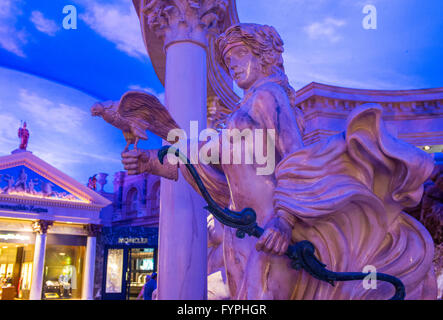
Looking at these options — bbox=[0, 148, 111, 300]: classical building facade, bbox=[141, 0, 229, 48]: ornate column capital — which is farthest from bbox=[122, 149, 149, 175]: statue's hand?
bbox=[0, 148, 111, 300]: classical building facade

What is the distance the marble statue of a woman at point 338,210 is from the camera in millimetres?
1175

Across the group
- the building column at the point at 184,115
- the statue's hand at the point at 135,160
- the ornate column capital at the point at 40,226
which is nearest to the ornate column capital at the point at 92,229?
the ornate column capital at the point at 40,226

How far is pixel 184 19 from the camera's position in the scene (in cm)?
372

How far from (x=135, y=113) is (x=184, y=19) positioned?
101 inches

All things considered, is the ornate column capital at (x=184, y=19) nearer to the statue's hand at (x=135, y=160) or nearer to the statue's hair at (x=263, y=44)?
the statue's hair at (x=263, y=44)

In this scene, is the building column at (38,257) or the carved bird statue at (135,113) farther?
the building column at (38,257)

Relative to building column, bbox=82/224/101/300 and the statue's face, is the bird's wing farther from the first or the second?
building column, bbox=82/224/101/300

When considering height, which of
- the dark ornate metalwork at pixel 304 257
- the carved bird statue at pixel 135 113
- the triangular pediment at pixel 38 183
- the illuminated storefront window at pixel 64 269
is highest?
the triangular pediment at pixel 38 183

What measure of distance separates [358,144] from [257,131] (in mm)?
379

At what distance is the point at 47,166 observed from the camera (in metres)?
21.2
